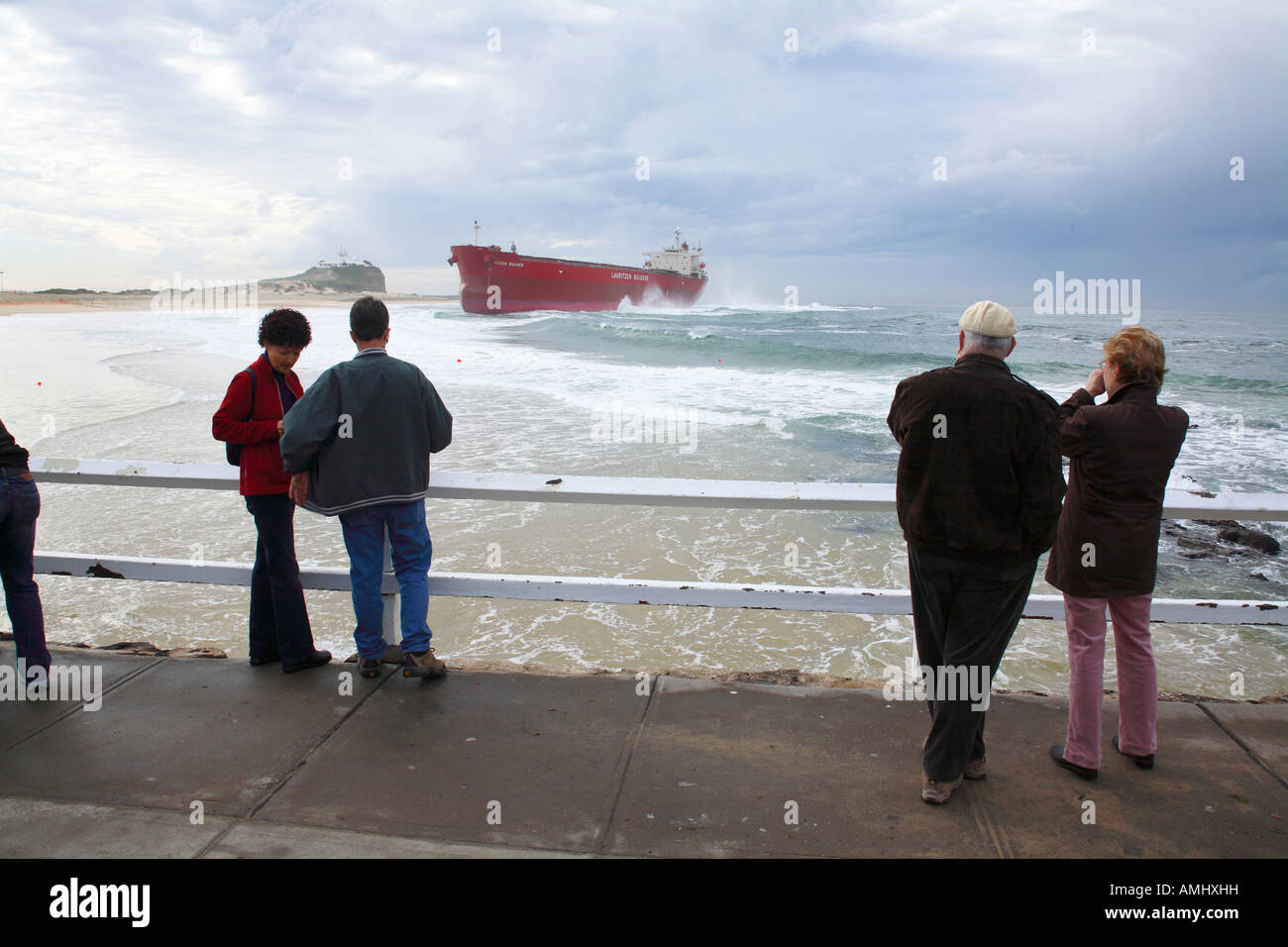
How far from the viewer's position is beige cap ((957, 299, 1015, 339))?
106 inches

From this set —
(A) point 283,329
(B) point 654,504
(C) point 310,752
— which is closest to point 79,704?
(C) point 310,752

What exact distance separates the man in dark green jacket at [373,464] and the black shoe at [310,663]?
0.82 ft

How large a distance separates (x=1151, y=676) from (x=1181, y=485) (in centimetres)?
107

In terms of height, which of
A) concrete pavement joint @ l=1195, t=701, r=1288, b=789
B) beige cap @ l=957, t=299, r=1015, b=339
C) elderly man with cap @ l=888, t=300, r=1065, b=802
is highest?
beige cap @ l=957, t=299, r=1015, b=339

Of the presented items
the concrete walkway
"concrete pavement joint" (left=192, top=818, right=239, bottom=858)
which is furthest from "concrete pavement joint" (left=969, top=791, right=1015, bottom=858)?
"concrete pavement joint" (left=192, top=818, right=239, bottom=858)

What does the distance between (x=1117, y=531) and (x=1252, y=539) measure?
7112 millimetres

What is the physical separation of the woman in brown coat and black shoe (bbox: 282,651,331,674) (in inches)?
122

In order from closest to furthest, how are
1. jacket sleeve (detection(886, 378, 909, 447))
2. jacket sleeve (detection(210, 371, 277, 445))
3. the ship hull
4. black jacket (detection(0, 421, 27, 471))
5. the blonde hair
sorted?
jacket sleeve (detection(886, 378, 909, 447)), the blonde hair, black jacket (detection(0, 421, 27, 471)), jacket sleeve (detection(210, 371, 277, 445)), the ship hull

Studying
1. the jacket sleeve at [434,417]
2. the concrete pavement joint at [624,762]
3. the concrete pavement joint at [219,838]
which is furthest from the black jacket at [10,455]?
the concrete pavement joint at [624,762]

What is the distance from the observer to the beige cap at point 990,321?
269 cm

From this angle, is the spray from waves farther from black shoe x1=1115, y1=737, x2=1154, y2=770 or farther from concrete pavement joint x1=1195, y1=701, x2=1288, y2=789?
black shoe x1=1115, y1=737, x2=1154, y2=770

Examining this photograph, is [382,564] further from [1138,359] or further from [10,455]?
[1138,359]

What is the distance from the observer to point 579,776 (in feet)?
9.64

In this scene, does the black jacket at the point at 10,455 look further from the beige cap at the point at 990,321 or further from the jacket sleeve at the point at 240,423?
the beige cap at the point at 990,321
